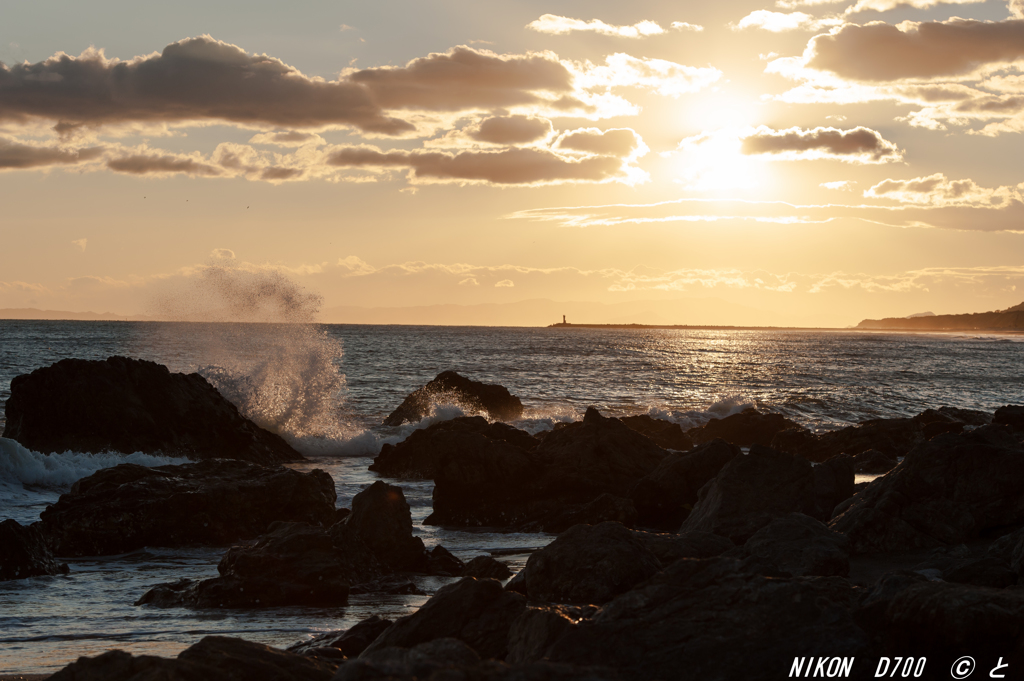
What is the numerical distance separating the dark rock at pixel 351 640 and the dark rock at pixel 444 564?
2.84 meters

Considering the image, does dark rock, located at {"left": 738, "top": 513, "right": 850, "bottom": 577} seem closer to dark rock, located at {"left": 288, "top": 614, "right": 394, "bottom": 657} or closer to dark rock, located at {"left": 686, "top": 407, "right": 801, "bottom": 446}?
dark rock, located at {"left": 288, "top": 614, "right": 394, "bottom": 657}

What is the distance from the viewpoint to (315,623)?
315 inches

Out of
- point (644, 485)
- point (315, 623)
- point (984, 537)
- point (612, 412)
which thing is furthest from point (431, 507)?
point (612, 412)

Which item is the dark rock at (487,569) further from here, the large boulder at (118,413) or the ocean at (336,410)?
the large boulder at (118,413)

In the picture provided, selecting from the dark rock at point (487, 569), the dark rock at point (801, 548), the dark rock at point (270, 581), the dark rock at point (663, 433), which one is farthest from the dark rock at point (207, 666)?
the dark rock at point (663, 433)

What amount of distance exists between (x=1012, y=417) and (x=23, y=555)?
19.7 meters

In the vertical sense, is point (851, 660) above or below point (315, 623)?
above

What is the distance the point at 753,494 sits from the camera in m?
10.4

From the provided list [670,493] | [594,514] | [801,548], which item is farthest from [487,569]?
[670,493]

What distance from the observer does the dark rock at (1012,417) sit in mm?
18688

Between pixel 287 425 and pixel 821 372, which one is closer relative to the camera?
pixel 287 425

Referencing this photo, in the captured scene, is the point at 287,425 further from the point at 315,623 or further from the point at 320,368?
the point at 315,623

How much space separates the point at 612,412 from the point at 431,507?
18758mm

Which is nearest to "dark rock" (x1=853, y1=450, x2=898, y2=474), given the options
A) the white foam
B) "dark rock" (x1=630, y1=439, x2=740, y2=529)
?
"dark rock" (x1=630, y1=439, x2=740, y2=529)
